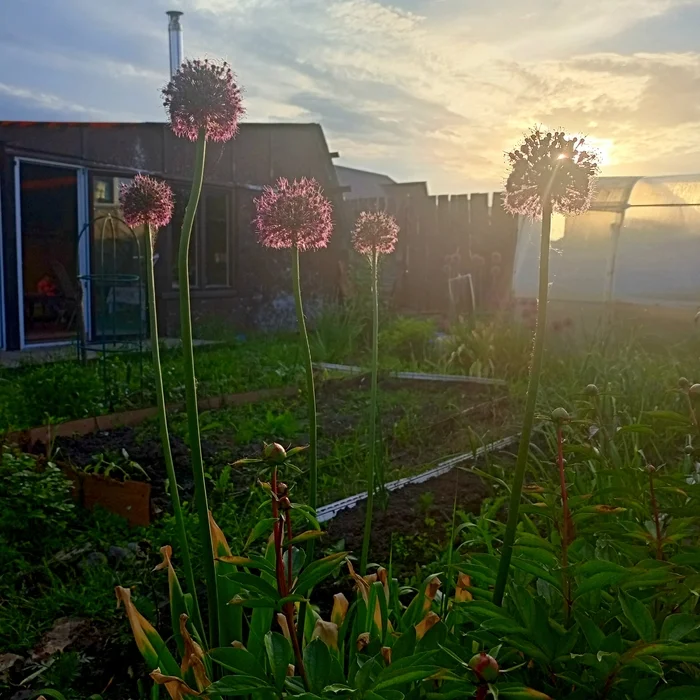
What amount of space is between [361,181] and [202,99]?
22.7 metres

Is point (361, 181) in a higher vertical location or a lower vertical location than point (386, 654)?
higher

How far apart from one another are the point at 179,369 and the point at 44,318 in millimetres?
5615

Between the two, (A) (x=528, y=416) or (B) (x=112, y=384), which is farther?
(B) (x=112, y=384)

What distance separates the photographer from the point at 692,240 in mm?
7141

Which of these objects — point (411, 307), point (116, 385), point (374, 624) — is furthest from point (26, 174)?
point (374, 624)

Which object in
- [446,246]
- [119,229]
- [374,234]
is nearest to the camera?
[374,234]

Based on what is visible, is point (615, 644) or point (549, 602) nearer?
point (615, 644)

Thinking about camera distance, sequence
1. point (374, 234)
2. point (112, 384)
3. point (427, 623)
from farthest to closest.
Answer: point (112, 384) < point (374, 234) < point (427, 623)

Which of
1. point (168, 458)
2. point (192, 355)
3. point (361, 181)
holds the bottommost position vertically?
point (168, 458)

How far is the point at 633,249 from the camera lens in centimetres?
750

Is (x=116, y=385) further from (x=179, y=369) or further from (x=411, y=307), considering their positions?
(x=411, y=307)

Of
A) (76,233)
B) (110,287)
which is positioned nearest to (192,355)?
(110,287)

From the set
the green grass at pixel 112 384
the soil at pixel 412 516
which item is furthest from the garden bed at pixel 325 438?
the green grass at pixel 112 384

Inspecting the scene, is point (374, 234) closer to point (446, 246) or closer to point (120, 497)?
point (120, 497)
